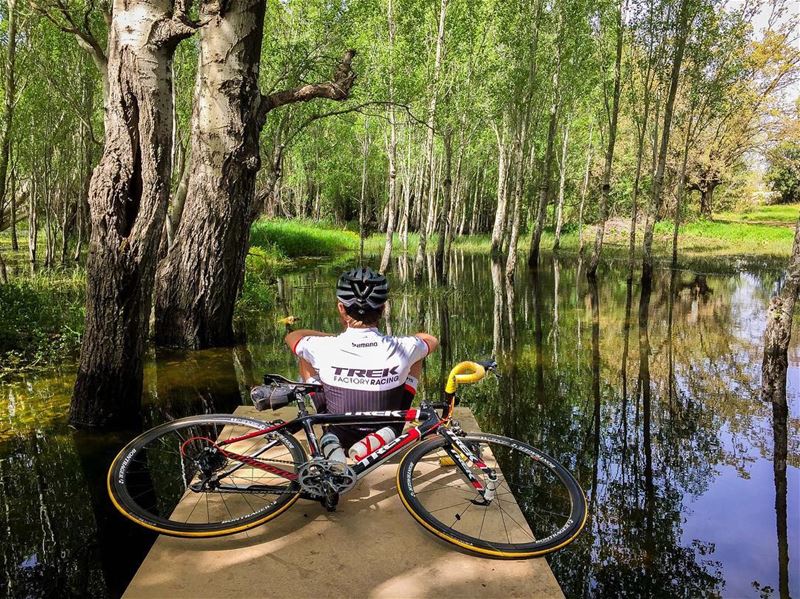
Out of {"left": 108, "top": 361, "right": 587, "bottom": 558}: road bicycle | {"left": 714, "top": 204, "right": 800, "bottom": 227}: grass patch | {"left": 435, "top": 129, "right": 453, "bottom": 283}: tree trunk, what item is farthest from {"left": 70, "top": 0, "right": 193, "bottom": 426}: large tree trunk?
{"left": 714, "top": 204, "right": 800, "bottom": 227}: grass patch

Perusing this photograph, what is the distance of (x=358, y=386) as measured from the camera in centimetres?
374

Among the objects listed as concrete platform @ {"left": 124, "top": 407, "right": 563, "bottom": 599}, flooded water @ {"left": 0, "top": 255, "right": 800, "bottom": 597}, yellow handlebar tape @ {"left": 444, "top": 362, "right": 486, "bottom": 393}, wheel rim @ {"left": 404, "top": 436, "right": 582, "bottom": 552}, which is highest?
yellow handlebar tape @ {"left": 444, "top": 362, "right": 486, "bottom": 393}

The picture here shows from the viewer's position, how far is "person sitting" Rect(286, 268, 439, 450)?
3727 millimetres

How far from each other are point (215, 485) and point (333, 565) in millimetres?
1024

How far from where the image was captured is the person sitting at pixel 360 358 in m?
3.73

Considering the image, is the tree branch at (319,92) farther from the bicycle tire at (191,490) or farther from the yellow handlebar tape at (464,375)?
the yellow handlebar tape at (464,375)

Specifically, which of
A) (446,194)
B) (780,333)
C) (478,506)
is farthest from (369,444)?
(446,194)

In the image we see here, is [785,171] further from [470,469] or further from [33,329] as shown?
[470,469]

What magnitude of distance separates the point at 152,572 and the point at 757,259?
1251 inches

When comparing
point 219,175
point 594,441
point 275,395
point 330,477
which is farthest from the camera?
point 219,175

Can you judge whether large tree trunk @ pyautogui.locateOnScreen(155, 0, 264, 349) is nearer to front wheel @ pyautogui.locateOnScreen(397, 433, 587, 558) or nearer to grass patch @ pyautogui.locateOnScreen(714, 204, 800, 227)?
front wheel @ pyautogui.locateOnScreen(397, 433, 587, 558)

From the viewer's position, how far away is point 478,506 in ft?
12.2

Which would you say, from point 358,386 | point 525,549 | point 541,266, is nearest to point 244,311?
point 358,386

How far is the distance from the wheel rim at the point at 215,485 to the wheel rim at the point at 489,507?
0.89 m
